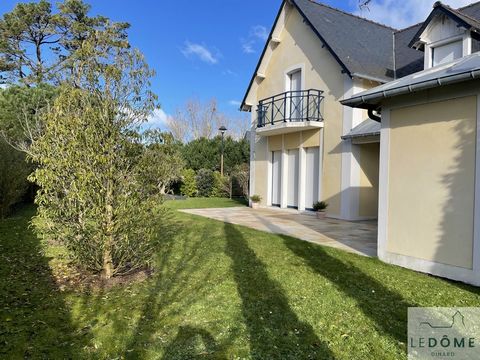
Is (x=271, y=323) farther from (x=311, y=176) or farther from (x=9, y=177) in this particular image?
(x=311, y=176)

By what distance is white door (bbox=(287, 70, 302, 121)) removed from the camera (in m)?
14.8

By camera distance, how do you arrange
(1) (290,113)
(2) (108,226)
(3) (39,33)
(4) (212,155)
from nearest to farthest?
(2) (108,226) < (1) (290,113) < (3) (39,33) < (4) (212,155)

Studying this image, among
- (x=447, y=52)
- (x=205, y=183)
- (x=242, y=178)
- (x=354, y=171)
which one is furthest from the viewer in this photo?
(x=205, y=183)

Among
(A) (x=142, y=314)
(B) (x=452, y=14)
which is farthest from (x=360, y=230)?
(A) (x=142, y=314)

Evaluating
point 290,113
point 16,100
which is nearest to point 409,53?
point 290,113

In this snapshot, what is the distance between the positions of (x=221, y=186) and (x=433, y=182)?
A: 59.9ft

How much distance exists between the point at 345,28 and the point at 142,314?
15.0 metres

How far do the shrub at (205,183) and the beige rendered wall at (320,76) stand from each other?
7.32 metres

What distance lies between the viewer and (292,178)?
626 inches

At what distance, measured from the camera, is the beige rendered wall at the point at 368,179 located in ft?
42.2

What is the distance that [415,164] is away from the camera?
598 cm

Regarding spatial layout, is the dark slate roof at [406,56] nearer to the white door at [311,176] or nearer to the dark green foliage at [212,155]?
the white door at [311,176]

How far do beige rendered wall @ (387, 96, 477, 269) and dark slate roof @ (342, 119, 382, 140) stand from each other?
537 cm

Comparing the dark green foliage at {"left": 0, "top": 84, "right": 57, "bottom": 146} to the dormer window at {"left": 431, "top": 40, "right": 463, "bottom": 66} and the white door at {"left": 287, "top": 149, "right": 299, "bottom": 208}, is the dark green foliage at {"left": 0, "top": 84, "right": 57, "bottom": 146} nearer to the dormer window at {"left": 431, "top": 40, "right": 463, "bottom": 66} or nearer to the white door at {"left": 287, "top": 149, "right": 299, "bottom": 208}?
the white door at {"left": 287, "top": 149, "right": 299, "bottom": 208}
